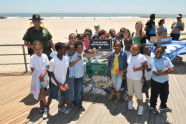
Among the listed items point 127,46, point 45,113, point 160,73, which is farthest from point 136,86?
point 45,113

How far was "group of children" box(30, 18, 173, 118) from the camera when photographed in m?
4.69

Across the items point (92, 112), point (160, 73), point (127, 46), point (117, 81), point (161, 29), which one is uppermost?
point (161, 29)

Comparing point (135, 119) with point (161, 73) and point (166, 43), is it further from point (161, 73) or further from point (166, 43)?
point (166, 43)

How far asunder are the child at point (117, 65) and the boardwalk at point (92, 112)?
0.58 m

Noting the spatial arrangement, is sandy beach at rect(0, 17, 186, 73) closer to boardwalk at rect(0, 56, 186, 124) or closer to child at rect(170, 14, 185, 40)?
boardwalk at rect(0, 56, 186, 124)

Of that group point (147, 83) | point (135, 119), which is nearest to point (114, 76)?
point (147, 83)

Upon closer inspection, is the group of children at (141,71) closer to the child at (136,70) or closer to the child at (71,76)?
the child at (136,70)

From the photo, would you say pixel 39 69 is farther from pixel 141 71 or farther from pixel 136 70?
pixel 141 71

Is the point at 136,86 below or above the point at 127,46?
below

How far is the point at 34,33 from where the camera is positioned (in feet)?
19.2

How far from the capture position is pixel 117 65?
17.1ft

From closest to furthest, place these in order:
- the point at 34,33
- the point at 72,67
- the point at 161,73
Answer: the point at 161,73
the point at 72,67
the point at 34,33

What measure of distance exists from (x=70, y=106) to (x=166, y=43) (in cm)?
487

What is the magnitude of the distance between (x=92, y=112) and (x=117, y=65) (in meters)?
1.21
